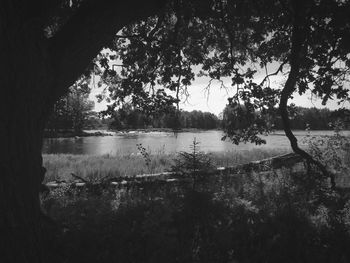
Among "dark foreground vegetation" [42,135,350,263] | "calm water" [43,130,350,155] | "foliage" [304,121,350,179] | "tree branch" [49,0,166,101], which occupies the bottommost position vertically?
"calm water" [43,130,350,155]

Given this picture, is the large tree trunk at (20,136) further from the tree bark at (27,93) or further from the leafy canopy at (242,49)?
the leafy canopy at (242,49)

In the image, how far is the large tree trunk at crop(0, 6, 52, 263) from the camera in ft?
8.79

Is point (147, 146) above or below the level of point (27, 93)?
below

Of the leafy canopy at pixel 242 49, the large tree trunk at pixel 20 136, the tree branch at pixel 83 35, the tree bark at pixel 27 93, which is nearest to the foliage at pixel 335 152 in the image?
the leafy canopy at pixel 242 49

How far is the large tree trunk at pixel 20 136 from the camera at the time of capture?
105 inches

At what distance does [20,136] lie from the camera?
2.78 metres

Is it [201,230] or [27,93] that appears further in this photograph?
[201,230]

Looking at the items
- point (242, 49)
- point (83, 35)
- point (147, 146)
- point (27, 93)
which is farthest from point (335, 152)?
point (147, 146)

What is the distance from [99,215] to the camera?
4535mm

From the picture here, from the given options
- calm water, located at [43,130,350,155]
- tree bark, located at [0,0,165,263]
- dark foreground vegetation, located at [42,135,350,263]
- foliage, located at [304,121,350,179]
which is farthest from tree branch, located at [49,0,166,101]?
calm water, located at [43,130,350,155]

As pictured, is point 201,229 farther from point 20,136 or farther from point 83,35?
point 83,35

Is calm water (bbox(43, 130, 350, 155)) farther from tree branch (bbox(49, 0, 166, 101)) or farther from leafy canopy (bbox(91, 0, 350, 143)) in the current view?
tree branch (bbox(49, 0, 166, 101))

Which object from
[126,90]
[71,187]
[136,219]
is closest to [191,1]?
[126,90]

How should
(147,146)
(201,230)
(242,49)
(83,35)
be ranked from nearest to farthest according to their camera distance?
(83,35) → (201,230) → (242,49) → (147,146)
